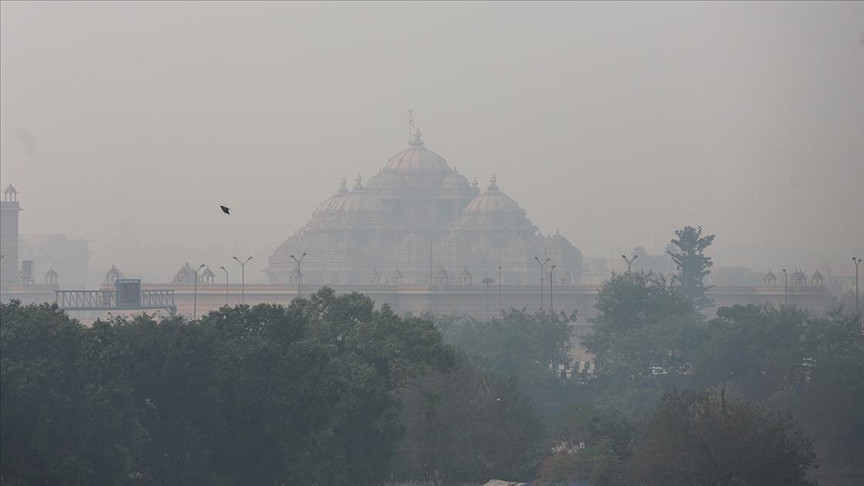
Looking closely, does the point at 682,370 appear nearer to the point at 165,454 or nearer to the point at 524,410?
the point at 524,410

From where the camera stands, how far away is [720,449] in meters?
57.5

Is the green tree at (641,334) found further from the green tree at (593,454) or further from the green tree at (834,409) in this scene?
the green tree at (593,454)

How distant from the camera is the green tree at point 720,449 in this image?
57.1 meters

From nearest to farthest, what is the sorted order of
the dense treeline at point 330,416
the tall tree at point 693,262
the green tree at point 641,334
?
the dense treeline at point 330,416 → the green tree at point 641,334 → the tall tree at point 693,262

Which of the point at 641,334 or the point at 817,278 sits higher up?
the point at 817,278

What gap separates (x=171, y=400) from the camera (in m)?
55.7

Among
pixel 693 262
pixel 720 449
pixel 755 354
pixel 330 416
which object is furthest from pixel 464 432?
pixel 693 262

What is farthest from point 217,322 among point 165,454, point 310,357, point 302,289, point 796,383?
point 302,289

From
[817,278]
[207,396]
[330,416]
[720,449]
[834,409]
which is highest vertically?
[817,278]

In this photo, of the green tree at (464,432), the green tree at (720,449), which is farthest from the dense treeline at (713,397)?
the green tree at (464,432)

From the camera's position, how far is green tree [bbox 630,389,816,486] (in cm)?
5712

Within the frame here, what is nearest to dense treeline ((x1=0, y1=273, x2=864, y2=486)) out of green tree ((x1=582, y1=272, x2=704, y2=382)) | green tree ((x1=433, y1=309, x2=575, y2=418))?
green tree ((x1=433, y1=309, x2=575, y2=418))

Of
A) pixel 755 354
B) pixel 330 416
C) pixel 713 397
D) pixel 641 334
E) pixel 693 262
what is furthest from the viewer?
pixel 693 262

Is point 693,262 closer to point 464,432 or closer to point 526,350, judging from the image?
point 526,350
